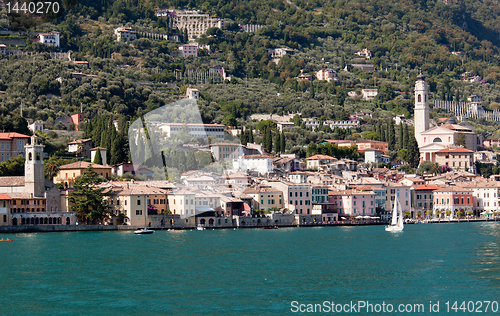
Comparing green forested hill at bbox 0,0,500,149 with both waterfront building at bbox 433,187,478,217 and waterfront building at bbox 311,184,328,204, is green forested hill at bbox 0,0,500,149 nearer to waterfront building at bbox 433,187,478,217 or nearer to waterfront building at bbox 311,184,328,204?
waterfront building at bbox 311,184,328,204

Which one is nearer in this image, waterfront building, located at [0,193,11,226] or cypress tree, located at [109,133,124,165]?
waterfront building, located at [0,193,11,226]

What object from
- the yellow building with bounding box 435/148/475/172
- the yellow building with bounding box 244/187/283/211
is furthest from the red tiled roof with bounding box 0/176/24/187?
the yellow building with bounding box 435/148/475/172

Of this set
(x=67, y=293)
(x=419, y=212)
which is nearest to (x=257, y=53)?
(x=419, y=212)

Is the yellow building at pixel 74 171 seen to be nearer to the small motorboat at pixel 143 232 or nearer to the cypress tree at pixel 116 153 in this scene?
the cypress tree at pixel 116 153

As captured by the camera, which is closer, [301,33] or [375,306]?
[375,306]

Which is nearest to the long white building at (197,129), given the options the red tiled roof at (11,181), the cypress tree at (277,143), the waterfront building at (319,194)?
the cypress tree at (277,143)

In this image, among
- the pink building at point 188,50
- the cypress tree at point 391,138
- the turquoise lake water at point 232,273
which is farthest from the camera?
the pink building at point 188,50

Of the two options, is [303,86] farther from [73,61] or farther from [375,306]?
[375,306]
